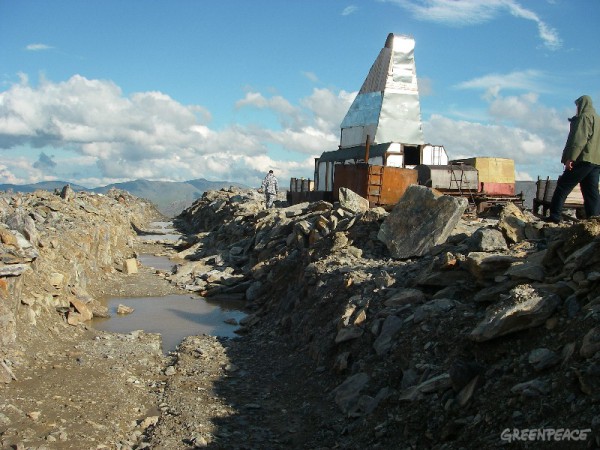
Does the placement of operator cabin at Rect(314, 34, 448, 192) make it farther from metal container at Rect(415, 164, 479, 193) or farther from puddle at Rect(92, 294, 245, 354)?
puddle at Rect(92, 294, 245, 354)

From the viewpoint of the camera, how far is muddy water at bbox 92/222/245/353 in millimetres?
10352

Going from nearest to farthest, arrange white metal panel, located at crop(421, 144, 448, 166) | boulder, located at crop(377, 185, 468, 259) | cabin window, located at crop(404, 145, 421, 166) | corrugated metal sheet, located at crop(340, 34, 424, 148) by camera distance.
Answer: boulder, located at crop(377, 185, 468, 259)
white metal panel, located at crop(421, 144, 448, 166)
cabin window, located at crop(404, 145, 421, 166)
corrugated metal sheet, located at crop(340, 34, 424, 148)

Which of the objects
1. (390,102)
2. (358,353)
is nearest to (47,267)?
(358,353)

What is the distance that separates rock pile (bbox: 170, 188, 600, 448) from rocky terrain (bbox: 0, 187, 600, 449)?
0.02m

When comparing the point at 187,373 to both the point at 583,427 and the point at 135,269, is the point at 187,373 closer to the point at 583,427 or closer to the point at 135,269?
the point at 583,427

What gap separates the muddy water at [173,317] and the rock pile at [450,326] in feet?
2.69

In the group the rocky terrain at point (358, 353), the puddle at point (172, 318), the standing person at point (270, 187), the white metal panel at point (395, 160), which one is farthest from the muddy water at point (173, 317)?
the standing person at point (270, 187)

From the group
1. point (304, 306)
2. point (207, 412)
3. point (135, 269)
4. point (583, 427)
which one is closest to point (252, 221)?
point (135, 269)

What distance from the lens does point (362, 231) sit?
11266mm

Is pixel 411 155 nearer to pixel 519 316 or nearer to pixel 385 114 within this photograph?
pixel 385 114

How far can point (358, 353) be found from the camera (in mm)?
6676

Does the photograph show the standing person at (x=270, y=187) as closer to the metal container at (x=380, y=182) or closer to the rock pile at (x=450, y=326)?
the metal container at (x=380, y=182)

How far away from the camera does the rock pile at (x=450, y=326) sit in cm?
404

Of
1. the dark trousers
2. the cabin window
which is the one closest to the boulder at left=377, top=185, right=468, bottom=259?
the dark trousers
